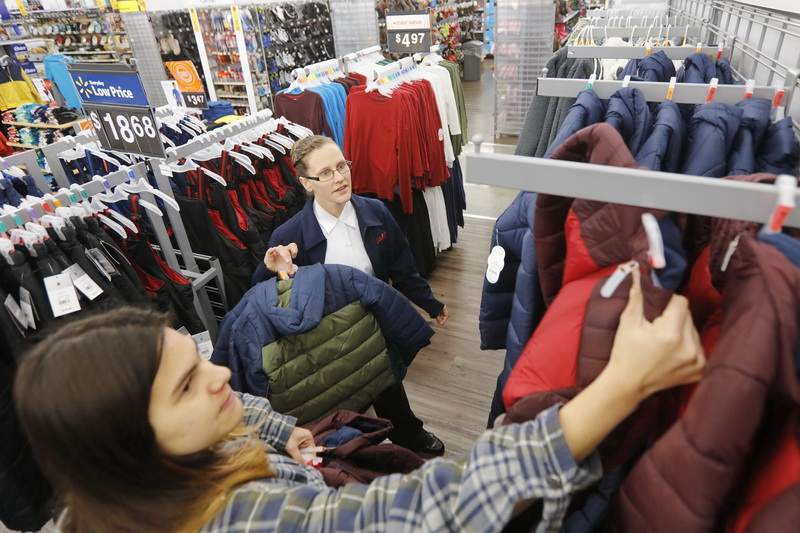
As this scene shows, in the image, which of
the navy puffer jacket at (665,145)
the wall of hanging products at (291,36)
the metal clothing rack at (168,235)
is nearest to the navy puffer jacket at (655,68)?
the navy puffer jacket at (665,145)

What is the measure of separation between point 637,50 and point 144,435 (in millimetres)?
2191

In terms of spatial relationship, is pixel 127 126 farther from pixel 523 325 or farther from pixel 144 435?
pixel 523 325

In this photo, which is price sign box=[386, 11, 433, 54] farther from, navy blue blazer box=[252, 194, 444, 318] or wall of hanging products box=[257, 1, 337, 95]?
wall of hanging products box=[257, 1, 337, 95]

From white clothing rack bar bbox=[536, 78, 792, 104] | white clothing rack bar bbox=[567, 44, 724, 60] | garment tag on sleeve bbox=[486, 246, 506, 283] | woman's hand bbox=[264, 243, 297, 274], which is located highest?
white clothing rack bar bbox=[567, 44, 724, 60]

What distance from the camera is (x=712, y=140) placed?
109 centimetres

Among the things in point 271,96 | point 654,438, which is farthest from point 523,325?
point 271,96

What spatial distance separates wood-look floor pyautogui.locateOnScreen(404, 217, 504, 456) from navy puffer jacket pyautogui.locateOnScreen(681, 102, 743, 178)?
1.79 metres

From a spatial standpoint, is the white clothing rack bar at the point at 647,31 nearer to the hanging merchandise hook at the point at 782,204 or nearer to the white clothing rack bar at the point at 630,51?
the white clothing rack bar at the point at 630,51

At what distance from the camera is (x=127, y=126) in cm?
217

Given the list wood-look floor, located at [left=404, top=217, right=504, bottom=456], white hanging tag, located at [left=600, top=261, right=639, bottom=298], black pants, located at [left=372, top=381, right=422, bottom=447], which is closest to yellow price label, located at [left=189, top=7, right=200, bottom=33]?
wood-look floor, located at [left=404, top=217, right=504, bottom=456]

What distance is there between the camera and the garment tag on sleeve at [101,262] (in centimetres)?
183

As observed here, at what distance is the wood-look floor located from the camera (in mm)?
2566

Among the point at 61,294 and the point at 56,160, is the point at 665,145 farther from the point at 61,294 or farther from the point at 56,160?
the point at 56,160

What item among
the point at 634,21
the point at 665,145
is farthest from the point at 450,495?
the point at 634,21
